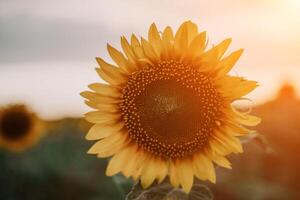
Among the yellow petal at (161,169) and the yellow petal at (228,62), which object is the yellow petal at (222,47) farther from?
the yellow petal at (161,169)

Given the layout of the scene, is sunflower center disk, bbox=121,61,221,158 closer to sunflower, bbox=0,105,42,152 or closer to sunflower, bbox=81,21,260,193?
sunflower, bbox=81,21,260,193

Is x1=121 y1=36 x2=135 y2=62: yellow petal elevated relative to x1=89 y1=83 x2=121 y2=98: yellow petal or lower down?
elevated

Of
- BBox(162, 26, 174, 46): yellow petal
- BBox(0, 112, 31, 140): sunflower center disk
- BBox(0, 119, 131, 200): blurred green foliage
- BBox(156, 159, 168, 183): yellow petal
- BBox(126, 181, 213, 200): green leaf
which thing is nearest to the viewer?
BBox(126, 181, 213, 200): green leaf

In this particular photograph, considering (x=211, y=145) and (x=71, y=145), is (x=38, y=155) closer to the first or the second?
(x=71, y=145)

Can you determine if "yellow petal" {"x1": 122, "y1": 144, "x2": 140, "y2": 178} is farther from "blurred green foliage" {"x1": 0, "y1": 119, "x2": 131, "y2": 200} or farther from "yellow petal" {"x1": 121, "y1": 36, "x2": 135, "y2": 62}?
"blurred green foliage" {"x1": 0, "y1": 119, "x2": 131, "y2": 200}

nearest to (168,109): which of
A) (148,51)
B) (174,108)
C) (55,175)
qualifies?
(174,108)

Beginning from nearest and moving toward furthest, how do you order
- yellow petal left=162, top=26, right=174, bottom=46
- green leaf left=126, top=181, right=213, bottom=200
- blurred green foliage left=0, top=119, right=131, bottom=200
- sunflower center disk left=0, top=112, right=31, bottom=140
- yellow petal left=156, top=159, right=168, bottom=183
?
green leaf left=126, top=181, right=213, bottom=200
yellow petal left=162, top=26, right=174, bottom=46
yellow petal left=156, top=159, right=168, bottom=183
blurred green foliage left=0, top=119, right=131, bottom=200
sunflower center disk left=0, top=112, right=31, bottom=140

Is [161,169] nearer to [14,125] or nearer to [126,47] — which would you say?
[126,47]

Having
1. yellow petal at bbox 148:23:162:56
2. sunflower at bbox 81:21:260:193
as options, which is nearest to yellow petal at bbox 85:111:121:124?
sunflower at bbox 81:21:260:193

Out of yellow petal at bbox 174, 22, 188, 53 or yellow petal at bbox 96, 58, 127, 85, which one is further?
yellow petal at bbox 96, 58, 127, 85

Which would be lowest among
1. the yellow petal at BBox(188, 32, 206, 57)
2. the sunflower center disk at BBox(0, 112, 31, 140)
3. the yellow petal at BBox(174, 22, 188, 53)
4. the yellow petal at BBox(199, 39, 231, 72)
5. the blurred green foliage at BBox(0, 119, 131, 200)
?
the blurred green foliage at BBox(0, 119, 131, 200)
